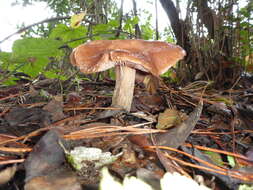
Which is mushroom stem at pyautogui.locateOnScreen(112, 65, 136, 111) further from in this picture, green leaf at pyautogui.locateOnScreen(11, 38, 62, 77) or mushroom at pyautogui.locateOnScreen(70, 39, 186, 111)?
green leaf at pyautogui.locateOnScreen(11, 38, 62, 77)

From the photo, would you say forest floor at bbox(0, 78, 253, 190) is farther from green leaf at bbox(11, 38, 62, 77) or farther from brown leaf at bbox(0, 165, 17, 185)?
green leaf at bbox(11, 38, 62, 77)

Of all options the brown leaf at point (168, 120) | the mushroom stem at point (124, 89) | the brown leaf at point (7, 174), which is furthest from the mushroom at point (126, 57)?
the brown leaf at point (7, 174)

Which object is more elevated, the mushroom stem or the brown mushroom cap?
the brown mushroom cap

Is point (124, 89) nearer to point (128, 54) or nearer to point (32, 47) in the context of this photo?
point (128, 54)

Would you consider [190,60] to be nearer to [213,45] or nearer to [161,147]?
[213,45]

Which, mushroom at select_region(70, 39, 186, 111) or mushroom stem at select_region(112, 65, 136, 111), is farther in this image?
mushroom stem at select_region(112, 65, 136, 111)

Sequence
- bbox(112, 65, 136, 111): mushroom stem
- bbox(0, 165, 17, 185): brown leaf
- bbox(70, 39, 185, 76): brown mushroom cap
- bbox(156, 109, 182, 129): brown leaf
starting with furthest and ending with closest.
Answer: bbox(112, 65, 136, 111): mushroom stem → bbox(70, 39, 185, 76): brown mushroom cap → bbox(156, 109, 182, 129): brown leaf → bbox(0, 165, 17, 185): brown leaf

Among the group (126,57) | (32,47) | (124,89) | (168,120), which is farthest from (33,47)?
(168,120)

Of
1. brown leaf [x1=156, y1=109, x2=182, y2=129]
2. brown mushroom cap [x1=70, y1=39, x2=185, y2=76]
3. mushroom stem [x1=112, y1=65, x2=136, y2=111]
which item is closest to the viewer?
brown leaf [x1=156, y1=109, x2=182, y2=129]

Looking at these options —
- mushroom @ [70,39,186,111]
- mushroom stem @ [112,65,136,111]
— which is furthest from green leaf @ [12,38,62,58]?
mushroom stem @ [112,65,136,111]

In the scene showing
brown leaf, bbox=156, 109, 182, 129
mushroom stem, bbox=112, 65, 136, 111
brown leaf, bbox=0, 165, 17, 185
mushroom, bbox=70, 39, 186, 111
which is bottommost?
brown leaf, bbox=0, 165, 17, 185
